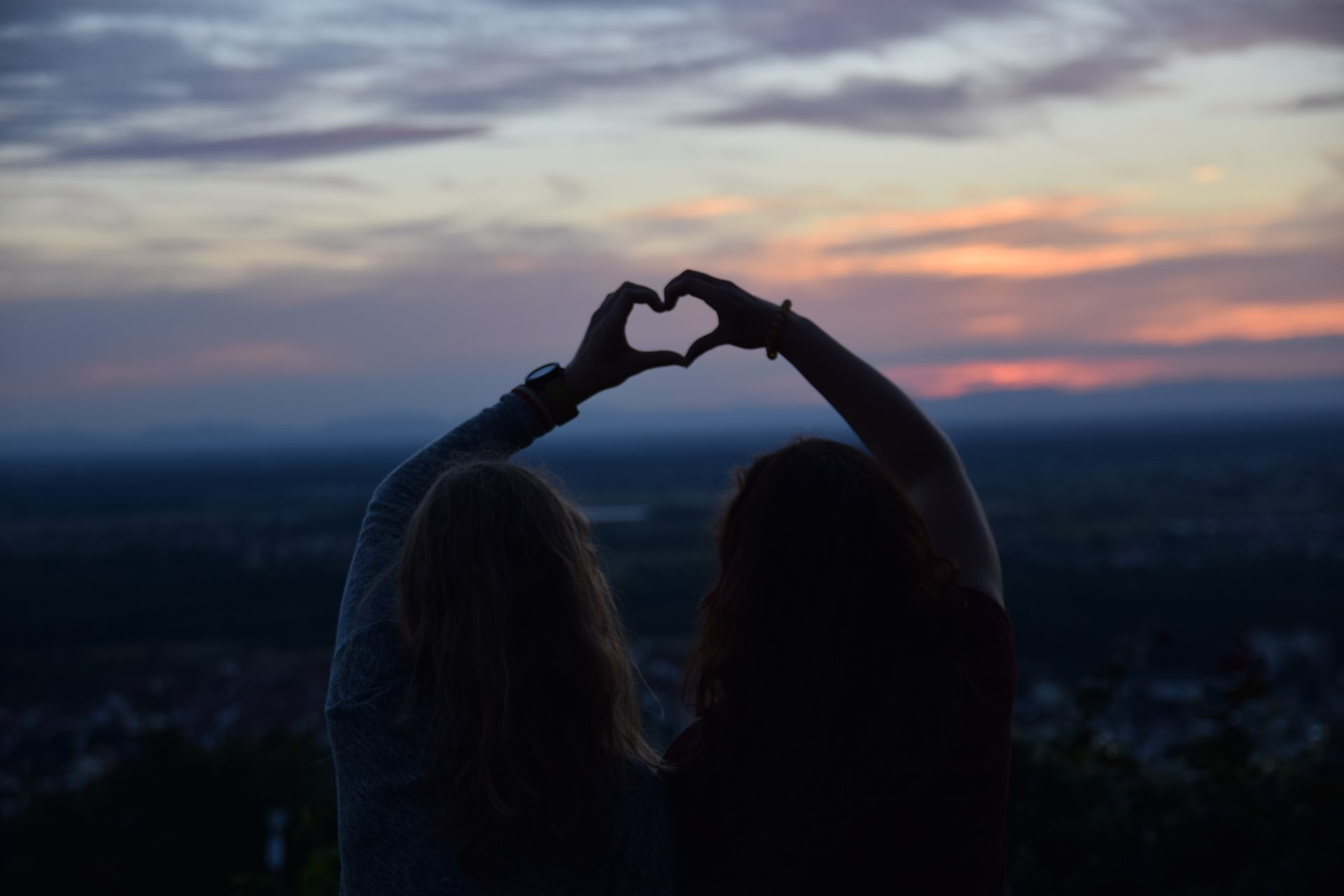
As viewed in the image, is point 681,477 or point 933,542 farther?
point 681,477

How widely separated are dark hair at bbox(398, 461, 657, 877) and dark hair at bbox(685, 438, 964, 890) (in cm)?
19

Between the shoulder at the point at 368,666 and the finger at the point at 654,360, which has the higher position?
the finger at the point at 654,360

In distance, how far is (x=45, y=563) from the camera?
4325cm

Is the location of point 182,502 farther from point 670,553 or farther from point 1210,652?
point 1210,652

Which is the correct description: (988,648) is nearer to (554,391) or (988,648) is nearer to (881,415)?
(881,415)

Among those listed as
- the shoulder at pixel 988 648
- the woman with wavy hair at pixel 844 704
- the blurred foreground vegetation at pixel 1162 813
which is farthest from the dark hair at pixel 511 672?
the blurred foreground vegetation at pixel 1162 813

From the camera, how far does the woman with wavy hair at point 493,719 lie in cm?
136

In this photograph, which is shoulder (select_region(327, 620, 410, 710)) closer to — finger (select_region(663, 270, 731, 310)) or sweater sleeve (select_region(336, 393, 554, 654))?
sweater sleeve (select_region(336, 393, 554, 654))

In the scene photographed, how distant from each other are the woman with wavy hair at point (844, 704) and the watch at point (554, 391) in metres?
0.59

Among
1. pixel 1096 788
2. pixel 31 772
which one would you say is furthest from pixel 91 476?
pixel 1096 788

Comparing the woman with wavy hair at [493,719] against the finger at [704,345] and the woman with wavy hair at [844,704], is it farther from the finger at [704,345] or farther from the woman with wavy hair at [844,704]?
the finger at [704,345]

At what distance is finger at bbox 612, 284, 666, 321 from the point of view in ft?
6.45

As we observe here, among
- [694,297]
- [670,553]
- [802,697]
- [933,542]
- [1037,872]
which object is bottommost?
[670,553]

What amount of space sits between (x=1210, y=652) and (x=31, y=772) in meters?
18.6
